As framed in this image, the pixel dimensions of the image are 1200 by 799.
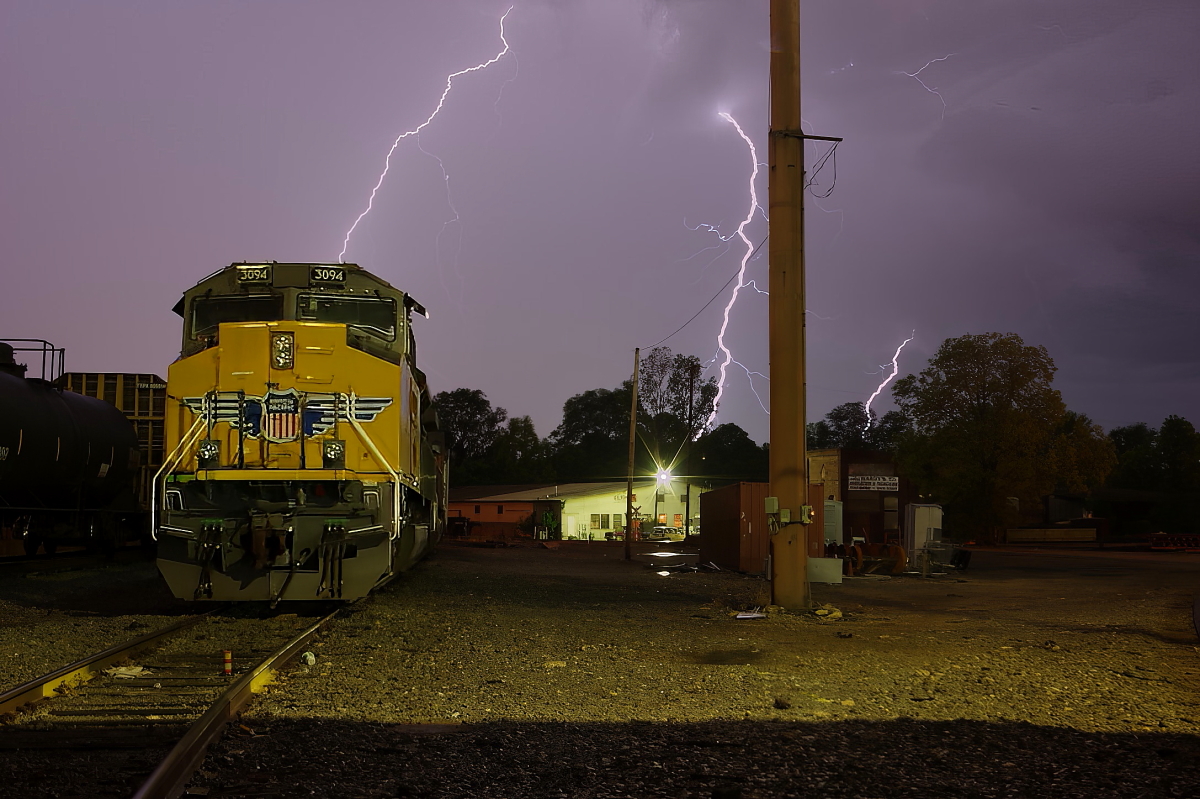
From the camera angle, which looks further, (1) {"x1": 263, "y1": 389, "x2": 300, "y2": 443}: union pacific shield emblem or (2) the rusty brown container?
(2) the rusty brown container

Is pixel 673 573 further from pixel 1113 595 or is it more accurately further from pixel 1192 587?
pixel 1192 587

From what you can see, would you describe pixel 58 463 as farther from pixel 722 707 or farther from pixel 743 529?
pixel 743 529

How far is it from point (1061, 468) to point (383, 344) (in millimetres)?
44052

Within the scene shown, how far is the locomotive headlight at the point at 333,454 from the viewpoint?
33.4 ft

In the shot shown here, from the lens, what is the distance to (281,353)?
10320 mm

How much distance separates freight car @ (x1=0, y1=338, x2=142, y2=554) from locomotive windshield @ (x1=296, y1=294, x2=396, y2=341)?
6.38 metres

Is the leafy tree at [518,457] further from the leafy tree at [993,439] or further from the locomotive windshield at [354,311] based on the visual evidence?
the locomotive windshield at [354,311]

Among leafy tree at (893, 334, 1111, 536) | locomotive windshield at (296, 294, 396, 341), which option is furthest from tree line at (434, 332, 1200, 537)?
locomotive windshield at (296, 294, 396, 341)

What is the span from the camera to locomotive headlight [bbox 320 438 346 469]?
33.4 feet

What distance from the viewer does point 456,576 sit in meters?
19.7

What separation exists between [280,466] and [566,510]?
42.7m

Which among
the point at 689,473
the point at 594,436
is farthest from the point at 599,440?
the point at 689,473

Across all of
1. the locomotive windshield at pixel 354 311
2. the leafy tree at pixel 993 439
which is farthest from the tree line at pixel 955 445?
the locomotive windshield at pixel 354 311

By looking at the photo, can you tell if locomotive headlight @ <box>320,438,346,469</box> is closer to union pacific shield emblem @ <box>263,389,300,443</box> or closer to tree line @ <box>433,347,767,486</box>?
union pacific shield emblem @ <box>263,389,300,443</box>
